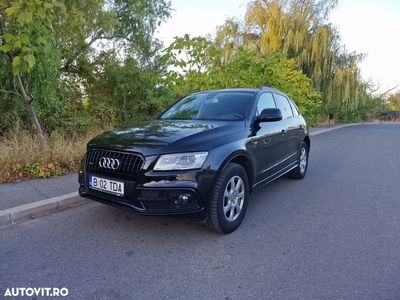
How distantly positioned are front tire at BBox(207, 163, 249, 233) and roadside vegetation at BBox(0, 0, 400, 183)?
10.1 feet

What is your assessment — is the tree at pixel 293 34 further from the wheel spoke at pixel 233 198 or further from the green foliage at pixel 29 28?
the wheel spoke at pixel 233 198

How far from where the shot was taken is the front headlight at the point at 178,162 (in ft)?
9.24

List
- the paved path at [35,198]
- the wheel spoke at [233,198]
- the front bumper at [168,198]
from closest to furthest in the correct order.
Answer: the front bumper at [168,198]
the wheel spoke at [233,198]
the paved path at [35,198]

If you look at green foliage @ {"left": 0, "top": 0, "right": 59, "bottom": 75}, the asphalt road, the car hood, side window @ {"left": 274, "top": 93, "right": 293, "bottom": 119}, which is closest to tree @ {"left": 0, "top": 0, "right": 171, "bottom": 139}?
green foliage @ {"left": 0, "top": 0, "right": 59, "bottom": 75}

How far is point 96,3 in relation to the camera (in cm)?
804

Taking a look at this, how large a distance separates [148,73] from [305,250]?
9.14 meters

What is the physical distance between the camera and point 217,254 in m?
2.83

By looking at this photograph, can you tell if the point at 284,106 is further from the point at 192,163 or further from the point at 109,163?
the point at 109,163

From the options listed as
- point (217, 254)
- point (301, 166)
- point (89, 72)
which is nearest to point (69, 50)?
point (89, 72)

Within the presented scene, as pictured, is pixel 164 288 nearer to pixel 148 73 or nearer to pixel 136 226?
pixel 136 226

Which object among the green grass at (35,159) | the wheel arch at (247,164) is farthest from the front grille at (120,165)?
the green grass at (35,159)

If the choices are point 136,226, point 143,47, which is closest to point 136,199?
point 136,226

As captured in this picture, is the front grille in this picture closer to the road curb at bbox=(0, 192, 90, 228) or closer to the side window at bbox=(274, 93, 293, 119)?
the road curb at bbox=(0, 192, 90, 228)

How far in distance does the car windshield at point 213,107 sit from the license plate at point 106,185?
1562mm
